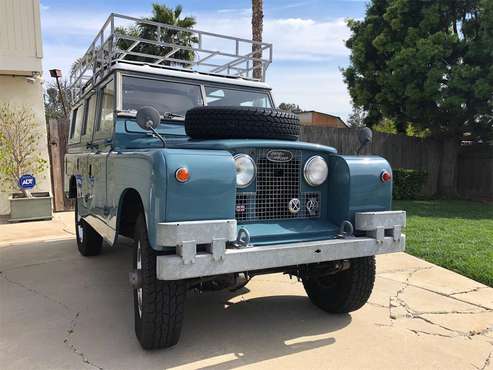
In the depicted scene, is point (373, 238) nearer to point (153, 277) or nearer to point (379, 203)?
point (379, 203)

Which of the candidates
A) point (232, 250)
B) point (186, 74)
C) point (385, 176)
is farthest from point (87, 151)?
A: point (385, 176)

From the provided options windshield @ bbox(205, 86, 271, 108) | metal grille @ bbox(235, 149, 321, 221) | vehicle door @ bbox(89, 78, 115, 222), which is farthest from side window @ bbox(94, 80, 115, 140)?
metal grille @ bbox(235, 149, 321, 221)

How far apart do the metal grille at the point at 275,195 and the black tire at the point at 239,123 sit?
255 mm

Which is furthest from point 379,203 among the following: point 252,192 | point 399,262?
point 399,262

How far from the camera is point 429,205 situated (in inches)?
435

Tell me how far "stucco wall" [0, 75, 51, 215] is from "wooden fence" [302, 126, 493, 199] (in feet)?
26.7

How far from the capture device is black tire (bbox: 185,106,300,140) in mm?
3232

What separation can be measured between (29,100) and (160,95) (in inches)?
245

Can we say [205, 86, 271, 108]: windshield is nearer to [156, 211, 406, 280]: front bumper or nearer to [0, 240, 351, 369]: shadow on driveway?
[0, 240, 351, 369]: shadow on driveway

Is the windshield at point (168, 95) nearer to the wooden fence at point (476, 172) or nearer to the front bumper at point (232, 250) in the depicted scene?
the front bumper at point (232, 250)

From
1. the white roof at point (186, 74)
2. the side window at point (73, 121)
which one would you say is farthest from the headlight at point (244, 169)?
the side window at point (73, 121)

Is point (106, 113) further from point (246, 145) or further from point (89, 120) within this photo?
point (246, 145)

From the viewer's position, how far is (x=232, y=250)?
2.61 m

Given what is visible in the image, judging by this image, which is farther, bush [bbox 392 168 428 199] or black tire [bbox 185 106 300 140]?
bush [bbox 392 168 428 199]
